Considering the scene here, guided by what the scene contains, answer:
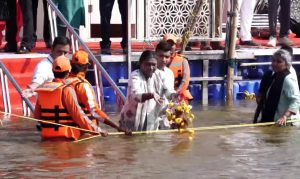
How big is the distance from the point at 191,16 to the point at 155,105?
175 inches

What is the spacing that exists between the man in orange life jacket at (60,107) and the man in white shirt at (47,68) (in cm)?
77

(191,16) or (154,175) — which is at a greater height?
(191,16)

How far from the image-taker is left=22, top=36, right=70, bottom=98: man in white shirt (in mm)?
11625

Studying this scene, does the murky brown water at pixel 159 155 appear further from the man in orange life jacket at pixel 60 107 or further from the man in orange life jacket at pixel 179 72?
the man in orange life jacket at pixel 179 72

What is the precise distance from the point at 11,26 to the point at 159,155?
17.9ft

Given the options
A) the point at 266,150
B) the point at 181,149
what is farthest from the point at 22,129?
the point at 266,150

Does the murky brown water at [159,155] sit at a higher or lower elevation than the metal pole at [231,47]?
lower

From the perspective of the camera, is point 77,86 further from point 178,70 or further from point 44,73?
point 178,70

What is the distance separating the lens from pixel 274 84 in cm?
1227

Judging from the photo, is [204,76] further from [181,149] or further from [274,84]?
[181,149]

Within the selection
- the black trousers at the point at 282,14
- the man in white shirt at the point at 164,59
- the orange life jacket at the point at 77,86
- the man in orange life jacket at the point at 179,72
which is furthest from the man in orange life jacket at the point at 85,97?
the black trousers at the point at 282,14

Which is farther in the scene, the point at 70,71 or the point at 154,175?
the point at 70,71

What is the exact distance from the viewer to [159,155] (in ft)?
34.3

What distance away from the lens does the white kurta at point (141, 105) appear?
1126 centimetres
